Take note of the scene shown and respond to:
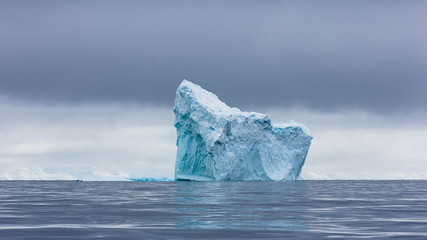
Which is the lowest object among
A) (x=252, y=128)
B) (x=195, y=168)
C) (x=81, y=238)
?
(x=81, y=238)

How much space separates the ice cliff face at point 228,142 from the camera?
5599 centimetres

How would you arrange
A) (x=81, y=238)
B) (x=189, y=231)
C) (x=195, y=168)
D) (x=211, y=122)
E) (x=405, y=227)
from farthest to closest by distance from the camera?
(x=195, y=168) < (x=211, y=122) < (x=405, y=227) < (x=189, y=231) < (x=81, y=238)

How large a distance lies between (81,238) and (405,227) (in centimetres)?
702

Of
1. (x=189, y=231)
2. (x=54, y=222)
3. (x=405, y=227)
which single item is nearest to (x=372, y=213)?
(x=405, y=227)

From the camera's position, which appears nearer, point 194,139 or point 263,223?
point 263,223

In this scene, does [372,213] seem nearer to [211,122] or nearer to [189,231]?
[189,231]

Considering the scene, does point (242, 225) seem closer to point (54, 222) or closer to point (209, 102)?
point (54, 222)

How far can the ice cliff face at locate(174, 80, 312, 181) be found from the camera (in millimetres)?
55994

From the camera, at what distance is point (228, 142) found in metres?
56.3

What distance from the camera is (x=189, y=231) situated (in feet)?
34.1

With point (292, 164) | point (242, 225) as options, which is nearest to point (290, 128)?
point (292, 164)

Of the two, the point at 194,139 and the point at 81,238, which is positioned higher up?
the point at 194,139

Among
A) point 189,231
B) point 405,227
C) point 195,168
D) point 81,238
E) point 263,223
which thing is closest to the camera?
point 81,238

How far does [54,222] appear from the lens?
1220 cm
